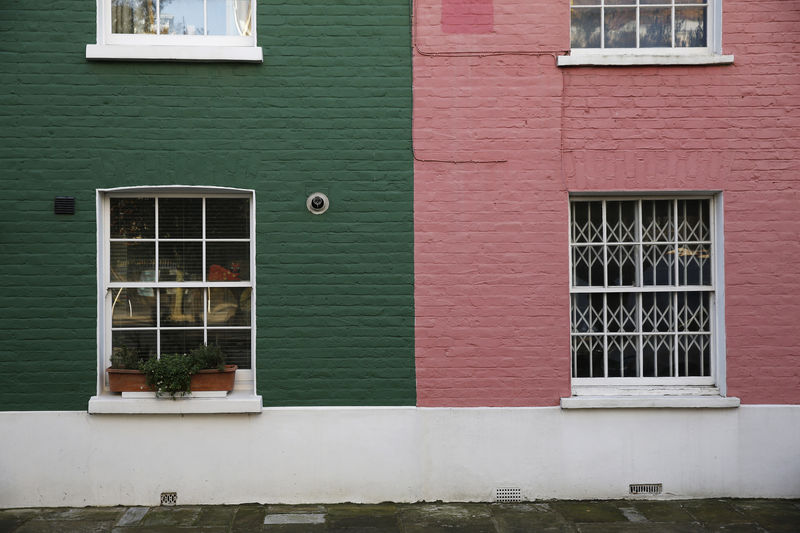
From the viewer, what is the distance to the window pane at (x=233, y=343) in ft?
22.9

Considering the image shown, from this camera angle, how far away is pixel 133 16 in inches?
275

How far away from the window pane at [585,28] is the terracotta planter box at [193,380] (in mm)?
4568

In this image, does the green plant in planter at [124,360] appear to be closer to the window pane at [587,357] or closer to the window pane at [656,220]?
the window pane at [587,357]

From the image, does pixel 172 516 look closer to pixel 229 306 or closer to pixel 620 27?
pixel 229 306

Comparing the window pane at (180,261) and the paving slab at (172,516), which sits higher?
the window pane at (180,261)

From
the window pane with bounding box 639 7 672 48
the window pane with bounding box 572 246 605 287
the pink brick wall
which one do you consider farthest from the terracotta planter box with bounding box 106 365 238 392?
the window pane with bounding box 639 7 672 48

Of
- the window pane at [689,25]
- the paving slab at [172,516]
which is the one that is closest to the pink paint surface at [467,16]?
the window pane at [689,25]

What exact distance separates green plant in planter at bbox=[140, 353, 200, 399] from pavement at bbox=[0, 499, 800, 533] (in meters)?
1.07

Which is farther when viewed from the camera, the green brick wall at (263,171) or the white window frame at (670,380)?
the white window frame at (670,380)

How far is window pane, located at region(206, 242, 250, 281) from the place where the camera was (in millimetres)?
6941

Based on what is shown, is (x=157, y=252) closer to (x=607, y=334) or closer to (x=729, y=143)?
(x=607, y=334)

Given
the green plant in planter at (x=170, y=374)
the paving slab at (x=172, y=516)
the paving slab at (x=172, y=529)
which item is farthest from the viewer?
the green plant in planter at (x=170, y=374)

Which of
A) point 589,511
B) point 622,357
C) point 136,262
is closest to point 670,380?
point 622,357

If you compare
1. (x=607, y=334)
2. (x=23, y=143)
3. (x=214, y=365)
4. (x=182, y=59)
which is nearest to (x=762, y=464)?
(x=607, y=334)
